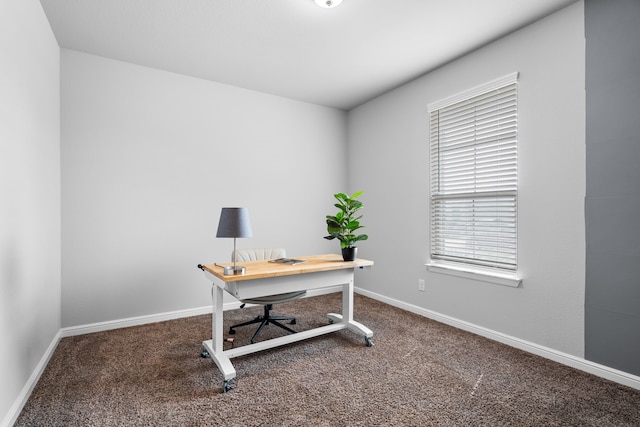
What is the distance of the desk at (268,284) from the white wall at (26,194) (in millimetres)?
1110

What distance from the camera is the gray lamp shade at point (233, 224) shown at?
219 centimetres

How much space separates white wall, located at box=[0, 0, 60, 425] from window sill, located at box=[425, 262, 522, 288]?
3.40m

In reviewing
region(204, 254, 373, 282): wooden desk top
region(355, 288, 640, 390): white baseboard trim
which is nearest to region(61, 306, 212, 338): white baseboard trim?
region(204, 254, 373, 282): wooden desk top

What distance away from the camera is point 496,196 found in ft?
9.28

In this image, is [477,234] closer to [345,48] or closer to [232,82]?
[345,48]

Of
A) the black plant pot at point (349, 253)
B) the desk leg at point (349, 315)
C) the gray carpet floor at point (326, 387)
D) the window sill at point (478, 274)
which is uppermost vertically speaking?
the black plant pot at point (349, 253)

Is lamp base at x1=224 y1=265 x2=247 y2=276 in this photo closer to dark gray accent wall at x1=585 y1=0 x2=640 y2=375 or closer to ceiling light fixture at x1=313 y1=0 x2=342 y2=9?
ceiling light fixture at x1=313 y1=0 x2=342 y2=9

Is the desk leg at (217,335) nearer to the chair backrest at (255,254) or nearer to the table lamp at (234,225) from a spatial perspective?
the table lamp at (234,225)

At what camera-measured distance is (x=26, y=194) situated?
203 centimetres

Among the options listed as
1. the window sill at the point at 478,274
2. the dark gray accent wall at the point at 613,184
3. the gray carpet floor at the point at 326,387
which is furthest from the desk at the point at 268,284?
the dark gray accent wall at the point at 613,184

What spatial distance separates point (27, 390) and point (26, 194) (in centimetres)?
123

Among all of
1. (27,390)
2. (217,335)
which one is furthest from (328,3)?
(27,390)

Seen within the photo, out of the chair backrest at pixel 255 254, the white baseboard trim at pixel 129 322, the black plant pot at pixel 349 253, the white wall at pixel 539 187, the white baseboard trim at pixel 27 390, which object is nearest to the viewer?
the white baseboard trim at pixel 27 390

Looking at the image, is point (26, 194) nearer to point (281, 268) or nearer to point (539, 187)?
point (281, 268)
